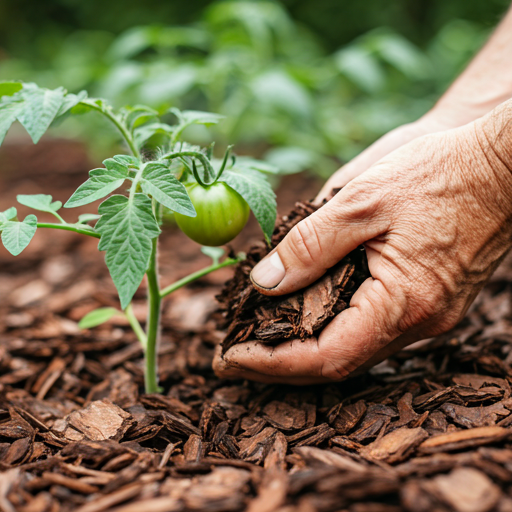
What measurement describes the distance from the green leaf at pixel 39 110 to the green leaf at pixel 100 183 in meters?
0.16

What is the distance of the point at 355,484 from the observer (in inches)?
31.0

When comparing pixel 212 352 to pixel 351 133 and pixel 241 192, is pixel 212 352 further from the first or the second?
pixel 351 133

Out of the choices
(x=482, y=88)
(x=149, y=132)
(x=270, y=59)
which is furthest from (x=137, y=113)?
(x=270, y=59)

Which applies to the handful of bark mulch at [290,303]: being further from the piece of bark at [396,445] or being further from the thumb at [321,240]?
the piece of bark at [396,445]

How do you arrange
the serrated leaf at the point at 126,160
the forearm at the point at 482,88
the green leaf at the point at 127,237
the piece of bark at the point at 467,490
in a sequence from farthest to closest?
1. the forearm at the point at 482,88
2. the serrated leaf at the point at 126,160
3. the green leaf at the point at 127,237
4. the piece of bark at the point at 467,490

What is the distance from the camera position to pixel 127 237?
2.93 feet

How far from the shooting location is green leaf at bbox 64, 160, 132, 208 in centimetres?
92

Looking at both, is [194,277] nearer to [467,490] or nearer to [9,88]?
[9,88]

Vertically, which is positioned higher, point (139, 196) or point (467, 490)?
point (139, 196)

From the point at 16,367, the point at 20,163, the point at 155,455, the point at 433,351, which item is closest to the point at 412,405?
the point at 433,351

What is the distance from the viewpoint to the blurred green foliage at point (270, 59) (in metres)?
2.55

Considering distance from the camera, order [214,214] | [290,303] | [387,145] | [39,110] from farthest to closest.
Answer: [387,145] < [290,303] < [214,214] < [39,110]

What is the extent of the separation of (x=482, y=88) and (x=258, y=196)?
1.23 m

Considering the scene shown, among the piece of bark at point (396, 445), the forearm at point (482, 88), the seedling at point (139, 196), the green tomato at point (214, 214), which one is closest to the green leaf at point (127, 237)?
the seedling at point (139, 196)
